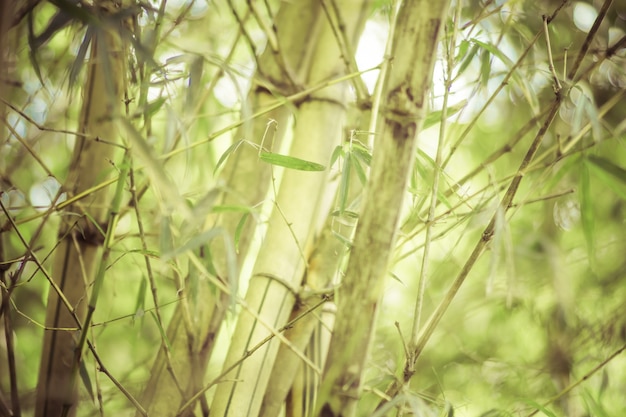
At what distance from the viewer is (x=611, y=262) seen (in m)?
1.38

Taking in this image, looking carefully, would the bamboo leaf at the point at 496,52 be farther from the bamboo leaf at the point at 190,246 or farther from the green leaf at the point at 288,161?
the bamboo leaf at the point at 190,246

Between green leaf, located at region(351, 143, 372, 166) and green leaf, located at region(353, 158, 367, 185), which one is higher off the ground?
green leaf, located at region(351, 143, 372, 166)

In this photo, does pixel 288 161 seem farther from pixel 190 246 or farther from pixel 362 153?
pixel 190 246

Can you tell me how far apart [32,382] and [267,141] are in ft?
3.19

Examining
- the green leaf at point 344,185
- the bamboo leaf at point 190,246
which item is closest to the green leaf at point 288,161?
the green leaf at point 344,185

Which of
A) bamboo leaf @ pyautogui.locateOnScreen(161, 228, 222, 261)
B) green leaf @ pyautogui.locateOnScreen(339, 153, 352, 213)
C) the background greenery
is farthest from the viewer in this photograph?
the background greenery

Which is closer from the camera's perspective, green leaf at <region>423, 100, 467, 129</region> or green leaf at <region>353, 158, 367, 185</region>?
green leaf at <region>353, 158, 367, 185</region>

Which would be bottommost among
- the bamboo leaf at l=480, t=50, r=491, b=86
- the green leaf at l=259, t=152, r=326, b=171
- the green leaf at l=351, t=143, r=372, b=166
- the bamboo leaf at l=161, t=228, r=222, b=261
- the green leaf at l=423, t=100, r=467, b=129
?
the bamboo leaf at l=161, t=228, r=222, b=261

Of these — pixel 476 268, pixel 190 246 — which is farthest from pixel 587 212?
pixel 476 268

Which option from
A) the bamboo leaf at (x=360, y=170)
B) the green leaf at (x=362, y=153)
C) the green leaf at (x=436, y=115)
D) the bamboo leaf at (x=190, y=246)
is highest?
the green leaf at (x=436, y=115)

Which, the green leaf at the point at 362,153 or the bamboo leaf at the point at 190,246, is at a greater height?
the green leaf at the point at 362,153

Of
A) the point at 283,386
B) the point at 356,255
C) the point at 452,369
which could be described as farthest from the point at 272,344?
the point at 452,369

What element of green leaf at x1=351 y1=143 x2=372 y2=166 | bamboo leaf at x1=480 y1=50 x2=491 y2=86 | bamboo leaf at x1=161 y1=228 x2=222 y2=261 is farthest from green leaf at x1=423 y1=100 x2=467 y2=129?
bamboo leaf at x1=161 y1=228 x2=222 y2=261

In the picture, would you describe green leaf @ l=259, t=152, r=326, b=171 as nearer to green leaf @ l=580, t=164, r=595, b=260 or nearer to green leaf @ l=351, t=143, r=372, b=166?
green leaf @ l=351, t=143, r=372, b=166
